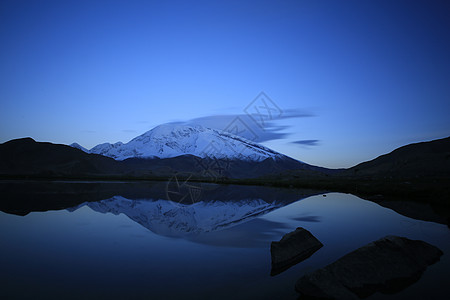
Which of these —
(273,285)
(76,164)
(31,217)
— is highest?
(76,164)

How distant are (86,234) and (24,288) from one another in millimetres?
6922

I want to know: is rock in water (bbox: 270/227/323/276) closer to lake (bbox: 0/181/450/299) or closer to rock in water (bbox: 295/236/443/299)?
lake (bbox: 0/181/450/299)

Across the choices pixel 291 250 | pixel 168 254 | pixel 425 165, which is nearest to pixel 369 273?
pixel 291 250

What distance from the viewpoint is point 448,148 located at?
5236 inches

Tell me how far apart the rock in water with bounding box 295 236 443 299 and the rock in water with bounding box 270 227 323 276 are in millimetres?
1940

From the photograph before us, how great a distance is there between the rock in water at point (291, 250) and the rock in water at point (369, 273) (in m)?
1.94

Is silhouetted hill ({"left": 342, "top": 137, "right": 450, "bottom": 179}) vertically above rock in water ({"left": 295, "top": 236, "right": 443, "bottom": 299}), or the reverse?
silhouetted hill ({"left": 342, "top": 137, "right": 450, "bottom": 179})

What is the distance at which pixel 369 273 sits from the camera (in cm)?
816

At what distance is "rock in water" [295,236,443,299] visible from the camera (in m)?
7.23

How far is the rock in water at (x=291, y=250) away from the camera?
9.86 metres

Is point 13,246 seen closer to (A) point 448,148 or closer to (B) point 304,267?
(B) point 304,267

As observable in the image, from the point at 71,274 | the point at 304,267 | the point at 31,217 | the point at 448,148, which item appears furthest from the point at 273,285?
the point at 448,148

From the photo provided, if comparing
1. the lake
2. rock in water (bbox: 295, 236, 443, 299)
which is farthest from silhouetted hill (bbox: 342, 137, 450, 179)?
rock in water (bbox: 295, 236, 443, 299)

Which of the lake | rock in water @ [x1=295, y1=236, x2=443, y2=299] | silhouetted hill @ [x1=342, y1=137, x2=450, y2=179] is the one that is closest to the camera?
rock in water @ [x1=295, y1=236, x2=443, y2=299]
